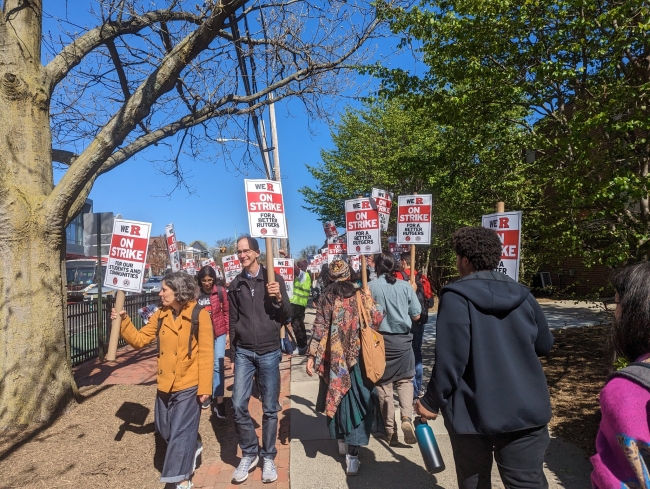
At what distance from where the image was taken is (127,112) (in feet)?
18.2

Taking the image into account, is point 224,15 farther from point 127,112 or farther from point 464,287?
point 464,287

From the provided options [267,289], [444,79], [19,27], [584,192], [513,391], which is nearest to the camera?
[513,391]

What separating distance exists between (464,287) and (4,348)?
4.92m

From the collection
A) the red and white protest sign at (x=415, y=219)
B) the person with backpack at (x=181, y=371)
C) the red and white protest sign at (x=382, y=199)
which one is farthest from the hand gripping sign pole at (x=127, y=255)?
the red and white protest sign at (x=382, y=199)

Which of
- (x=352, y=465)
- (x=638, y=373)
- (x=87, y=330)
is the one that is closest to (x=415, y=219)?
(x=352, y=465)

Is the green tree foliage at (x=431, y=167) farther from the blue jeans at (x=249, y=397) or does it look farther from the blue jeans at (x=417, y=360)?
the blue jeans at (x=249, y=397)

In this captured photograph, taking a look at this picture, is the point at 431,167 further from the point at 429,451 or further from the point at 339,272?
the point at 429,451

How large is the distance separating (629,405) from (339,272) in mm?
3035

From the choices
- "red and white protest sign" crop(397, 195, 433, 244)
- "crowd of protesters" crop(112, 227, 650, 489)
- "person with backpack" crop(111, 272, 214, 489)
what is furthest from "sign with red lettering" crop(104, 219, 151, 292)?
"red and white protest sign" crop(397, 195, 433, 244)

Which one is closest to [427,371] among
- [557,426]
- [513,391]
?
[557,426]

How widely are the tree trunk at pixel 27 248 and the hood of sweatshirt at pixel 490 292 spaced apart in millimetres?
4628

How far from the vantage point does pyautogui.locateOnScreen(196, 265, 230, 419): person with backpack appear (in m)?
5.77

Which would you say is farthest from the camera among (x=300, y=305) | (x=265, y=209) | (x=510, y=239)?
(x=300, y=305)

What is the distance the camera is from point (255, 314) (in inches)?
165
